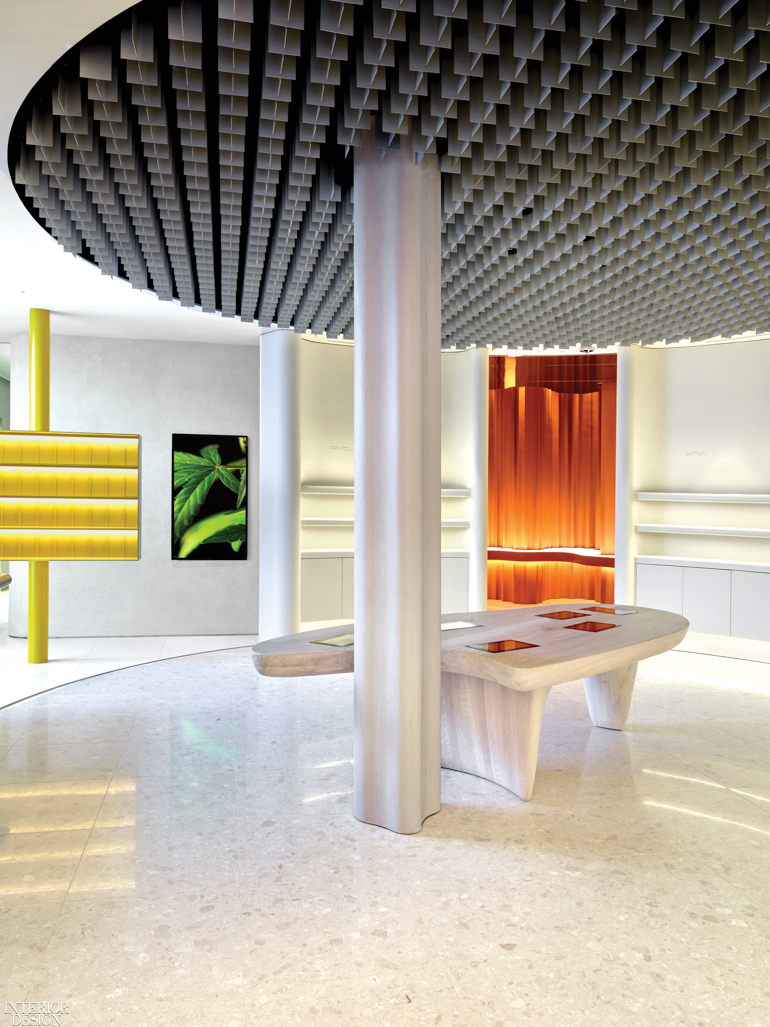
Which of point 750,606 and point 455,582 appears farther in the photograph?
point 455,582

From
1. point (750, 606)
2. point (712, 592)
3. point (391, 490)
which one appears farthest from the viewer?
point (712, 592)

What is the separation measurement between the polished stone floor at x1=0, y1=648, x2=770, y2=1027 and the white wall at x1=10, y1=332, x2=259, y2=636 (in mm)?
3352

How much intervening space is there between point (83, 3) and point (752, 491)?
7.22 meters

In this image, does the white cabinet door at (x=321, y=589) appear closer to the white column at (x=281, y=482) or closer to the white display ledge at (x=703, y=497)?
the white column at (x=281, y=482)

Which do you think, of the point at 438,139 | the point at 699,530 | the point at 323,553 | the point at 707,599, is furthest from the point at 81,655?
the point at 699,530

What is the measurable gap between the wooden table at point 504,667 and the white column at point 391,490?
0.91 feet

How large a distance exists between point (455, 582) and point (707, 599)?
2.62 m

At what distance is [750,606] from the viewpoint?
7.16 metres

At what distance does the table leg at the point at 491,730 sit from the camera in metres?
3.63

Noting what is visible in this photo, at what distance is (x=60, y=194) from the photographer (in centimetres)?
402

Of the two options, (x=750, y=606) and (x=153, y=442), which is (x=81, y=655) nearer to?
(x=153, y=442)

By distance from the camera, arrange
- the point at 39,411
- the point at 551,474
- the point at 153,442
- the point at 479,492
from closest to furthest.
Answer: the point at 39,411 < the point at 153,442 < the point at 479,492 < the point at 551,474

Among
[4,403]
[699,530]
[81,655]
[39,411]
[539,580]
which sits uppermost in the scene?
[4,403]

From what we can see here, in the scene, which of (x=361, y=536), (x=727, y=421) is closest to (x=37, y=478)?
(x=361, y=536)
